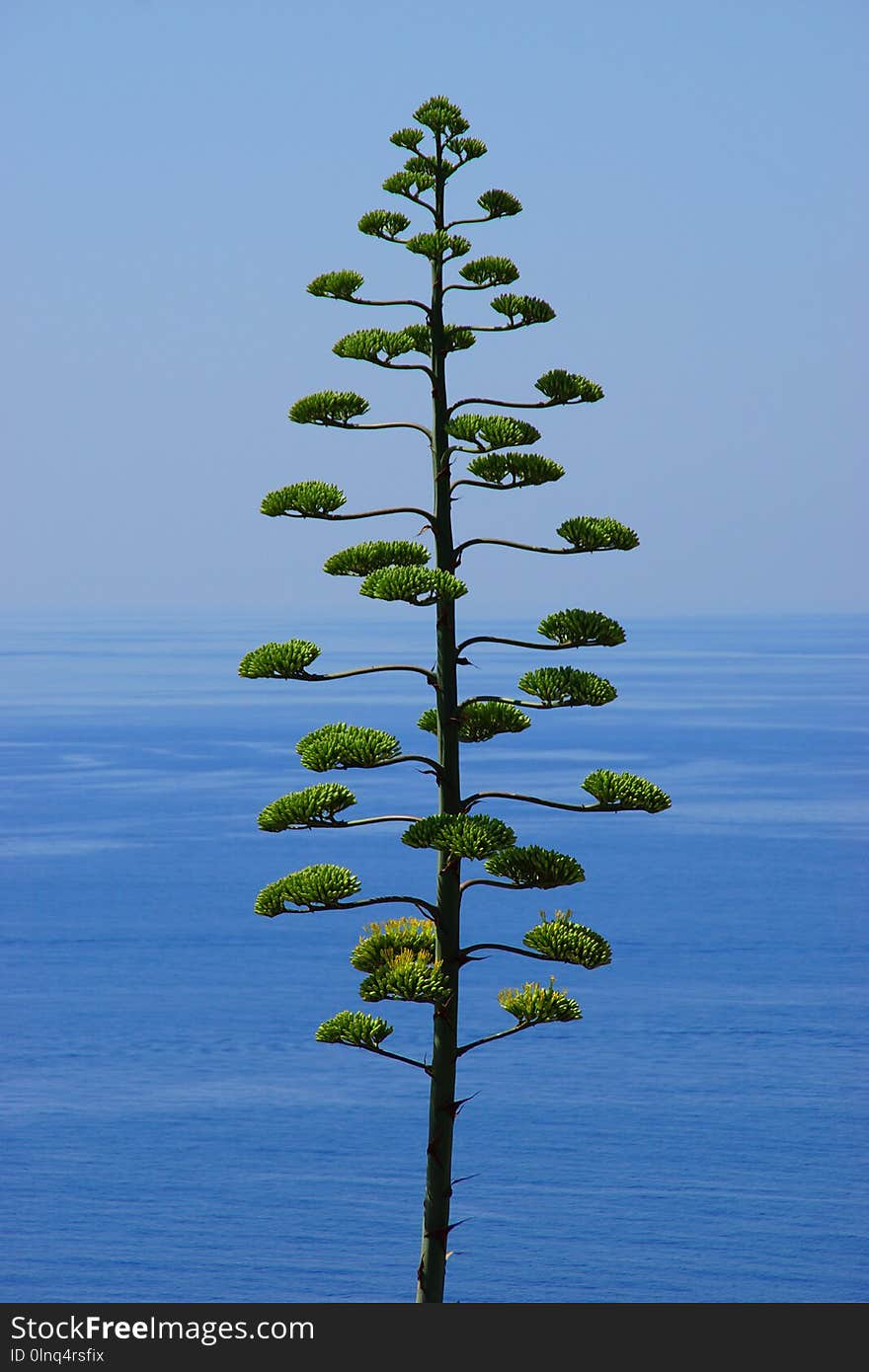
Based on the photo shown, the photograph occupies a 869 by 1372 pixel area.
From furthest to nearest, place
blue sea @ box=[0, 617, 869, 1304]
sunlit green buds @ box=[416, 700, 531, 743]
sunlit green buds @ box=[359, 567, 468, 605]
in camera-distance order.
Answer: blue sea @ box=[0, 617, 869, 1304] → sunlit green buds @ box=[416, 700, 531, 743] → sunlit green buds @ box=[359, 567, 468, 605]

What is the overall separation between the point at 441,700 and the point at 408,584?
0.94 metres

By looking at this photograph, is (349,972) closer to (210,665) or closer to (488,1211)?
(488,1211)

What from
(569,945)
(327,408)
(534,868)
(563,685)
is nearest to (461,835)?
(534,868)

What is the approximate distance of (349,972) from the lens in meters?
68.9

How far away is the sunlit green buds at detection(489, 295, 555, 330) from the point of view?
911cm

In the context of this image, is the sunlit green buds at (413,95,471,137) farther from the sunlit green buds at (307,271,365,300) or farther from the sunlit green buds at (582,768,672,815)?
the sunlit green buds at (582,768,672,815)

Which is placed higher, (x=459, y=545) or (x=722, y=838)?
(x=722, y=838)

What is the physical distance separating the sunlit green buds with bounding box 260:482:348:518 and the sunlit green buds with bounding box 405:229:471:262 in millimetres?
1513

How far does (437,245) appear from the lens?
9.17m

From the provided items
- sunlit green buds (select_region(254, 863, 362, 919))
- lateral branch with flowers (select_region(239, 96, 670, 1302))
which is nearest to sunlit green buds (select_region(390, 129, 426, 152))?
lateral branch with flowers (select_region(239, 96, 670, 1302))

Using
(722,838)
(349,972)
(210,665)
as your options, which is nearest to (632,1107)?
(349,972)

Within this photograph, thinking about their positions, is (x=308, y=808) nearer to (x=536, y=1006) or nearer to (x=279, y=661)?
(x=279, y=661)
